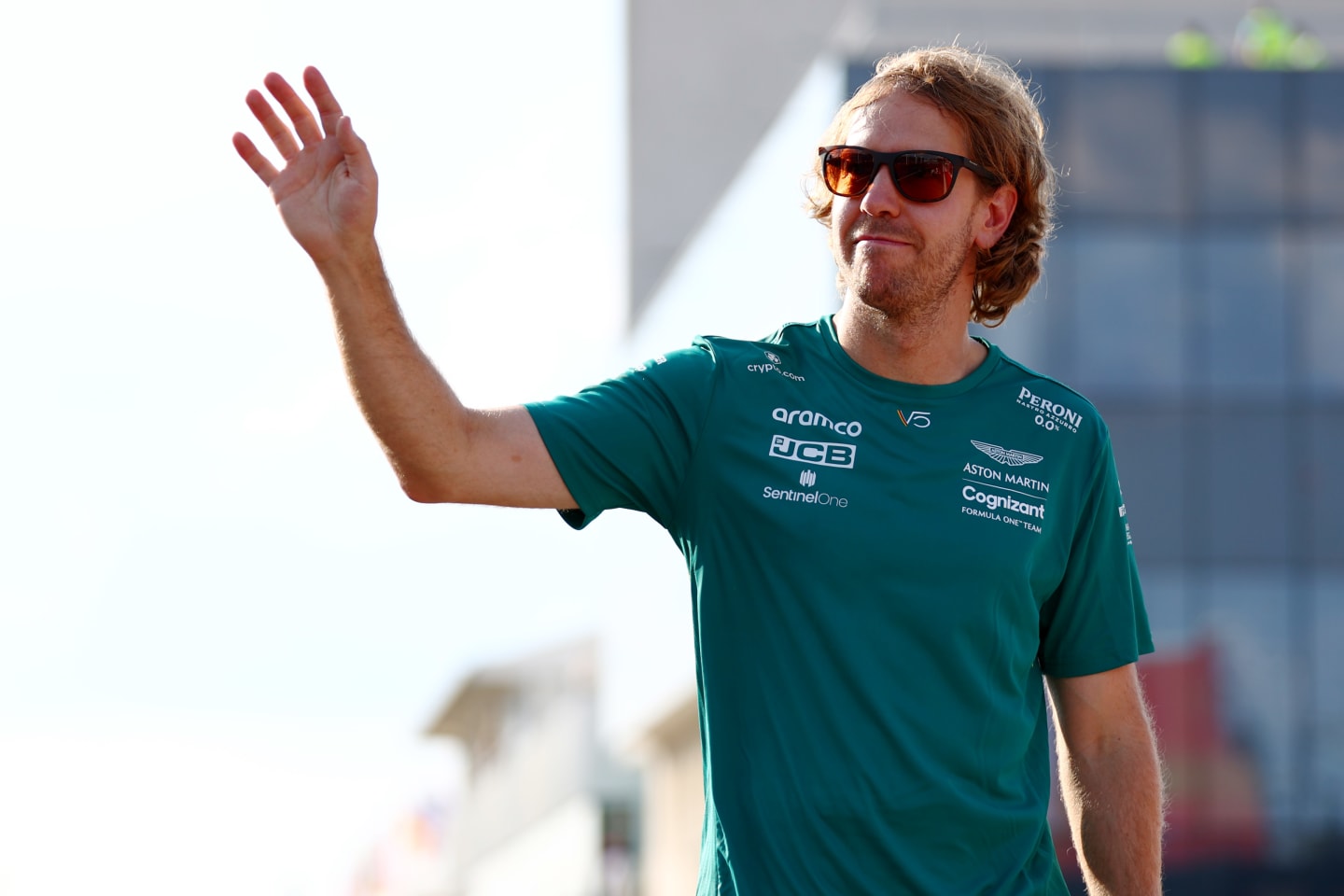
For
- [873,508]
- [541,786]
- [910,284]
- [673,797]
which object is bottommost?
[541,786]

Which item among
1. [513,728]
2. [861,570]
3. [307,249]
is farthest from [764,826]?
[513,728]

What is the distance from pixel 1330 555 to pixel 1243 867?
3.53 metres

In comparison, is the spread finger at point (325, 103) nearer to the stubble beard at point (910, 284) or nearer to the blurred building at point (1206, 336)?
the stubble beard at point (910, 284)

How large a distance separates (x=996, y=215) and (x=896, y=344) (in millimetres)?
411

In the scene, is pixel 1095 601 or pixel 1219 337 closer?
pixel 1095 601

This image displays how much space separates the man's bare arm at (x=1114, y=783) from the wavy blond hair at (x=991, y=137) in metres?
0.77


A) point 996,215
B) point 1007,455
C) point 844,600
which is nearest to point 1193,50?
point 996,215

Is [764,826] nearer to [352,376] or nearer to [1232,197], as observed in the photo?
[352,376]

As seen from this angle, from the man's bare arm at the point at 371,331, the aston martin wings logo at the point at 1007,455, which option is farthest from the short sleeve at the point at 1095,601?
the man's bare arm at the point at 371,331

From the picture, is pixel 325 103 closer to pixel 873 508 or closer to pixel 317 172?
pixel 317 172

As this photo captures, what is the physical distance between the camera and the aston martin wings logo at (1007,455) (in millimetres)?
3547

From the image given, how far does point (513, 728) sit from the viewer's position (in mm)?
56938

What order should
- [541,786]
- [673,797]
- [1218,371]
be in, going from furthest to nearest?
[541,786] < [673,797] < [1218,371]

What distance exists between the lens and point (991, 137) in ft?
12.2
